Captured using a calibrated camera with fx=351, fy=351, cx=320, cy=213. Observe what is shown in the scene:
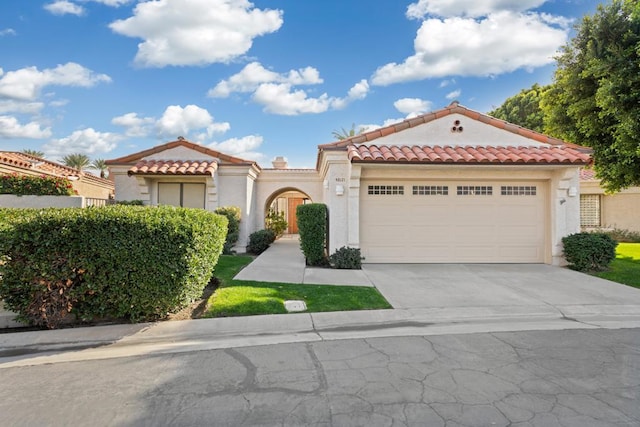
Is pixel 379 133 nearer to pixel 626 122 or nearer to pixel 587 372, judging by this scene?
pixel 626 122

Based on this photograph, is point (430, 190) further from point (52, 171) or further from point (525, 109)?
point (525, 109)

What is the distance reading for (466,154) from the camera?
10500 mm

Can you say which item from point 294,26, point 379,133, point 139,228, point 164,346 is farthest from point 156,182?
point 164,346

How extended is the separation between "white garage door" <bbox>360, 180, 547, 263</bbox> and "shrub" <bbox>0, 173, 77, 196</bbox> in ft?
29.6

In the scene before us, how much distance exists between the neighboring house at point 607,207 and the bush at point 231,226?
61.5 feet

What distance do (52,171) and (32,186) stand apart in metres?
8.12

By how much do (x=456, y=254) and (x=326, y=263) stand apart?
4.19m

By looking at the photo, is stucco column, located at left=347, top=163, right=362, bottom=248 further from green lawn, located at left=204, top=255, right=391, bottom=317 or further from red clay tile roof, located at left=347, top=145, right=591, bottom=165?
green lawn, located at left=204, top=255, right=391, bottom=317

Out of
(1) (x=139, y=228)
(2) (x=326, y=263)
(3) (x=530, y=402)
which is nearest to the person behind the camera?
(3) (x=530, y=402)

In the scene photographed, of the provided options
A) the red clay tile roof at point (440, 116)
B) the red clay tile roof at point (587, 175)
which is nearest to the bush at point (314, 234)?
the red clay tile roof at point (440, 116)

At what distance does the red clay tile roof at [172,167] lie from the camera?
547 inches

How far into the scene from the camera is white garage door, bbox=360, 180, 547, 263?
1116cm

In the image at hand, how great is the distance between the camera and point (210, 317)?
5906 mm

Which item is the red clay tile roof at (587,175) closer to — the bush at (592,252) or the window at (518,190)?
the window at (518,190)
